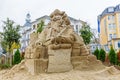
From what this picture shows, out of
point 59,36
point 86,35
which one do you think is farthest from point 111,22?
point 59,36

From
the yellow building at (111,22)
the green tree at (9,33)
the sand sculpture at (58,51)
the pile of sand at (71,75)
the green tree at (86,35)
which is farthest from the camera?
the yellow building at (111,22)

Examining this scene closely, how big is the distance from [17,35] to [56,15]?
12.0 metres

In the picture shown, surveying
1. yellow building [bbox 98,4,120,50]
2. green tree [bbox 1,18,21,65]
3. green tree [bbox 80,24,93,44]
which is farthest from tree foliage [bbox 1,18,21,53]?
yellow building [bbox 98,4,120,50]

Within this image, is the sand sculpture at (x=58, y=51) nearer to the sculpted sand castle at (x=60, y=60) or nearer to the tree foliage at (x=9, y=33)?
the sculpted sand castle at (x=60, y=60)

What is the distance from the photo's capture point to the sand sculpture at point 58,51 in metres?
6.67

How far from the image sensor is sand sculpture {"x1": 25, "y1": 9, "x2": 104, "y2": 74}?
263 inches

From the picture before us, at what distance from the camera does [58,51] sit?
677cm

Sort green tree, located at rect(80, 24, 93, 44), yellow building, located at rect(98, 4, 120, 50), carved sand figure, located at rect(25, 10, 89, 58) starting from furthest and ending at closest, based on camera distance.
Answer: yellow building, located at rect(98, 4, 120, 50) → green tree, located at rect(80, 24, 93, 44) → carved sand figure, located at rect(25, 10, 89, 58)

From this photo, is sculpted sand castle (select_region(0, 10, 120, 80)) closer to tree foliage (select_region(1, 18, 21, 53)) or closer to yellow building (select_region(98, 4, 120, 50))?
tree foliage (select_region(1, 18, 21, 53))

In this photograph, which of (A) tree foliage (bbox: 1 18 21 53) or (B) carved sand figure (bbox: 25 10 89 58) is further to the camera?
(A) tree foliage (bbox: 1 18 21 53)

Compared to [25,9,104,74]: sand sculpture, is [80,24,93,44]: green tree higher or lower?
higher

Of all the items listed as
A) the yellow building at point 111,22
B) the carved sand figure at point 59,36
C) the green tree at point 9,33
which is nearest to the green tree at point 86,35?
the green tree at point 9,33

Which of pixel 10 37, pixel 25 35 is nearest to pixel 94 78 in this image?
pixel 10 37

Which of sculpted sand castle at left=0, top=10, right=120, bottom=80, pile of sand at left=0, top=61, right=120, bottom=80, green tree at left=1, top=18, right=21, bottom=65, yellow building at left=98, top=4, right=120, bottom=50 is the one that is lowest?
pile of sand at left=0, top=61, right=120, bottom=80
